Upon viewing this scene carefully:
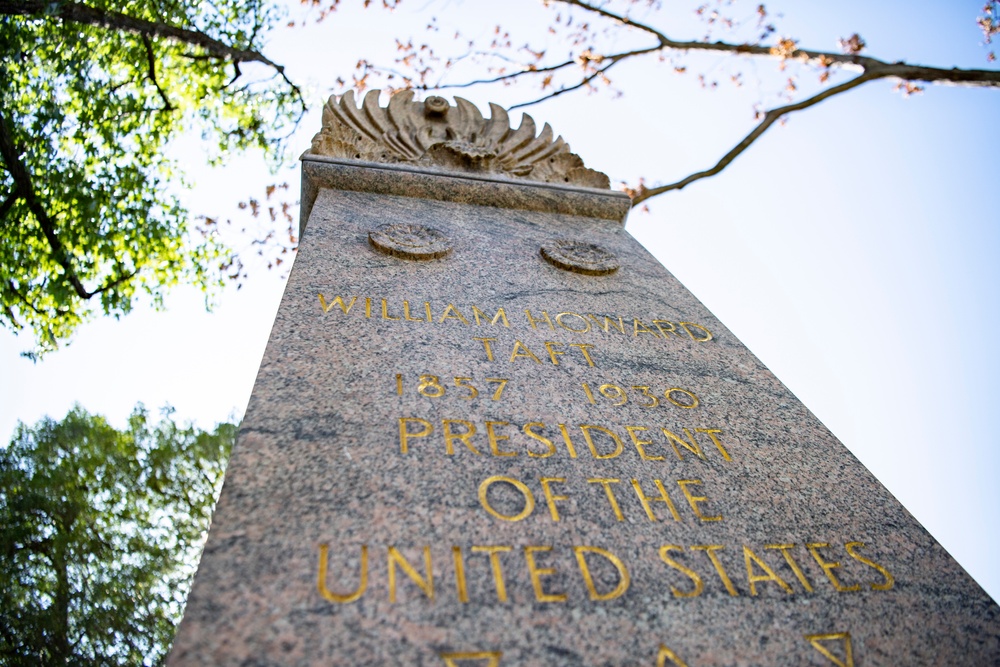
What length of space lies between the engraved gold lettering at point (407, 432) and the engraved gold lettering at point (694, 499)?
3.23 feet

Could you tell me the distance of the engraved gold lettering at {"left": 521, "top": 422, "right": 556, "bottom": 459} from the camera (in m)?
2.58

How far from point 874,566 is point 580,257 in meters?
2.47

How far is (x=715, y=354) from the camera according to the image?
11.8 ft

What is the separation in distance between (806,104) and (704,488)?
7.82 metres

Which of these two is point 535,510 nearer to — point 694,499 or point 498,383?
point 694,499

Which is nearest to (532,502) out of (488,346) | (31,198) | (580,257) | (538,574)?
(538,574)

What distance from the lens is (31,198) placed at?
339 inches

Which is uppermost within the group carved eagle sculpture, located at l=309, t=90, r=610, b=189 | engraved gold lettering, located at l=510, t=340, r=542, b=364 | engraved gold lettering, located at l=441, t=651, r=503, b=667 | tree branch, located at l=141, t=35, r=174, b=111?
tree branch, located at l=141, t=35, r=174, b=111

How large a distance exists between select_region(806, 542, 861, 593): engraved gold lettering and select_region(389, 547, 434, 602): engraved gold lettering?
1.36 m

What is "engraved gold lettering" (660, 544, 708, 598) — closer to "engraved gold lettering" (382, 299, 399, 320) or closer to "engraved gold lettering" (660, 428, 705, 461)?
"engraved gold lettering" (660, 428, 705, 461)

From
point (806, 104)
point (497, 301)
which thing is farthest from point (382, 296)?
point (806, 104)

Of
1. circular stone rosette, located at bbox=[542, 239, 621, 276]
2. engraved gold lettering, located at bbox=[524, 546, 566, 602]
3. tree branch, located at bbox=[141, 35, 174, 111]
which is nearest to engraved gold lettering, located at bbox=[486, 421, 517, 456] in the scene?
engraved gold lettering, located at bbox=[524, 546, 566, 602]

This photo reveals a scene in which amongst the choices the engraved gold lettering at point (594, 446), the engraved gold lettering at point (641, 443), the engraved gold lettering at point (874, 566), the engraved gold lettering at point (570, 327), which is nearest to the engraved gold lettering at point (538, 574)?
the engraved gold lettering at point (594, 446)

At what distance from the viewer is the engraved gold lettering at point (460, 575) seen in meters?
1.95
